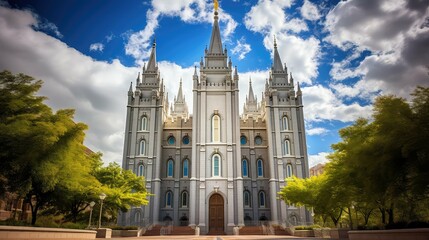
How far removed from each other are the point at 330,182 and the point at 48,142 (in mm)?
16311

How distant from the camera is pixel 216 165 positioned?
36469 mm

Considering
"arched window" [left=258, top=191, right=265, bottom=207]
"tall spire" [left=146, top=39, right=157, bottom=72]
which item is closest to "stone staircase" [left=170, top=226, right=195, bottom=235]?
"arched window" [left=258, top=191, right=265, bottom=207]

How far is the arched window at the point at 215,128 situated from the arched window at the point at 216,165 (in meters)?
2.07

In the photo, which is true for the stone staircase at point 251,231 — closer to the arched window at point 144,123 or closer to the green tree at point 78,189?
the green tree at point 78,189

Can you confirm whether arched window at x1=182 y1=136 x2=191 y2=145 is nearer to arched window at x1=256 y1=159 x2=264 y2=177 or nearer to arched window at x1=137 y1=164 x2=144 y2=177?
arched window at x1=137 y1=164 x2=144 y2=177

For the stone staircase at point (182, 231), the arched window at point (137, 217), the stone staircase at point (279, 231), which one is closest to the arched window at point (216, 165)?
the stone staircase at point (182, 231)

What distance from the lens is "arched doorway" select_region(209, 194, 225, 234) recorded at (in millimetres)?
34281

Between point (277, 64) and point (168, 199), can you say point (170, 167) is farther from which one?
point (277, 64)

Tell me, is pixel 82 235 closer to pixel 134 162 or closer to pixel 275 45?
pixel 134 162

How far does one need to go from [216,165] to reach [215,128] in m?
4.52

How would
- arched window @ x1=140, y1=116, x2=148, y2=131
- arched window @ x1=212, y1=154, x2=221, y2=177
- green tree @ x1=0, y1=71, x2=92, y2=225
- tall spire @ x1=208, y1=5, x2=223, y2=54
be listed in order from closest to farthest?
1. green tree @ x1=0, y1=71, x2=92, y2=225
2. arched window @ x1=212, y1=154, x2=221, y2=177
3. arched window @ x1=140, y1=116, x2=148, y2=131
4. tall spire @ x1=208, y1=5, x2=223, y2=54

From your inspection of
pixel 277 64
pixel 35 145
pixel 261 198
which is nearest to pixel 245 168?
pixel 261 198

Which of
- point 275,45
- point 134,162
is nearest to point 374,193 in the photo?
point 134,162

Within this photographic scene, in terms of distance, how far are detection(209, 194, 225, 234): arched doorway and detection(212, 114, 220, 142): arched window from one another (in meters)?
6.66
